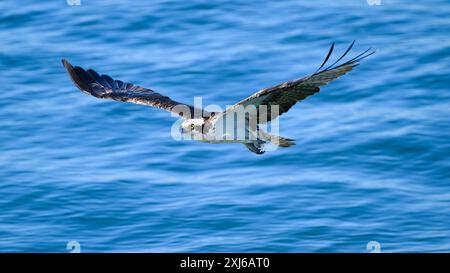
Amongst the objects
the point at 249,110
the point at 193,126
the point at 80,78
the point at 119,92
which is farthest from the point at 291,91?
the point at 80,78

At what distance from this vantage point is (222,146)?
1515 cm

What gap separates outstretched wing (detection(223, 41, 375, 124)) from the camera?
9.84m

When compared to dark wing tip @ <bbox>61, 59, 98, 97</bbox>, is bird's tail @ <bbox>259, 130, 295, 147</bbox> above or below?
below

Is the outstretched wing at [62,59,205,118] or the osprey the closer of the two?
the osprey

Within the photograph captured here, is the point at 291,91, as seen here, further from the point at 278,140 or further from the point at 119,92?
the point at 119,92

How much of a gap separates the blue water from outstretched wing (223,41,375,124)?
8.37 ft

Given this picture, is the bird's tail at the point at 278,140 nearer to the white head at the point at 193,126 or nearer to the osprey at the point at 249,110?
the osprey at the point at 249,110

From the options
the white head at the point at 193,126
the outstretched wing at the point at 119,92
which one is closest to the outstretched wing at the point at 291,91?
the white head at the point at 193,126

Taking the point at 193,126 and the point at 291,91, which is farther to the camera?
the point at 193,126

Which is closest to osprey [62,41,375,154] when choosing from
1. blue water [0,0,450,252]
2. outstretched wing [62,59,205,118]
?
outstretched wing [62,59,205,118]

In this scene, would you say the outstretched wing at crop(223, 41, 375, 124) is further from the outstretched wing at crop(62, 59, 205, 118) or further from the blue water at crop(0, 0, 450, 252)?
the blue water at crop(0, 0, 450, 252)

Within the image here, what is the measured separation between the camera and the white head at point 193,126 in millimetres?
11219

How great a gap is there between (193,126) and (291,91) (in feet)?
4.78

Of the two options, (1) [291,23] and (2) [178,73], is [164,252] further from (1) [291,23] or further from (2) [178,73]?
(1) [291,23]
